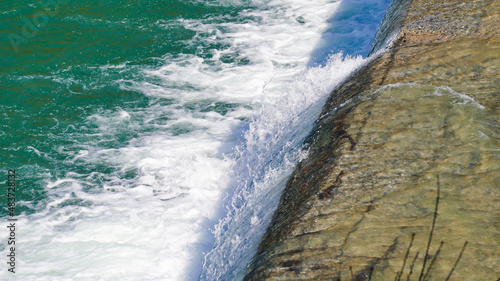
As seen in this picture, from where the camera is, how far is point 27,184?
18.2ft

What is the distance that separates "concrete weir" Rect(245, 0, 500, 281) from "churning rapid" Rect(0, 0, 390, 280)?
1.70ft

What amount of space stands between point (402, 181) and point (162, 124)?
4.43m

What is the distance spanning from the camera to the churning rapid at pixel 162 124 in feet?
14.8

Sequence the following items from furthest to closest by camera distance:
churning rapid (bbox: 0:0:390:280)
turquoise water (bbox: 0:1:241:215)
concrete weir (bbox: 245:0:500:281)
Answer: turquoise water (bbox: 0:1:241:215)
churning rapid (bbox: 0:0:390:280)
concrete weir (bbox: 245:0:500:281)

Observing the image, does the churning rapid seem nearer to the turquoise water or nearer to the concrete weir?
the turquoise water

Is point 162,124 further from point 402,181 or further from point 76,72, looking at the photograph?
point 402,181

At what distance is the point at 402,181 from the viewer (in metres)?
2.99

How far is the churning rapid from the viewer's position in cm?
452

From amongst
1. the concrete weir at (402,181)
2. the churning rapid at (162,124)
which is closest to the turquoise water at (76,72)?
the churning rapid at (162,124)

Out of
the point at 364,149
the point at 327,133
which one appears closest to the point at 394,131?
the point at 364,149

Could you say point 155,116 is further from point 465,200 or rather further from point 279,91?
point 465,200

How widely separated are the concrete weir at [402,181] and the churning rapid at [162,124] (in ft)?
1.70

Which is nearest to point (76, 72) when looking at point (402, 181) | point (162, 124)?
point (162, 124)

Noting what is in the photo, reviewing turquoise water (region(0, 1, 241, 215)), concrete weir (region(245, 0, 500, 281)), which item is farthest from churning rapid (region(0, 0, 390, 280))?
concrete weir (region(245, 0, 500, 281))
